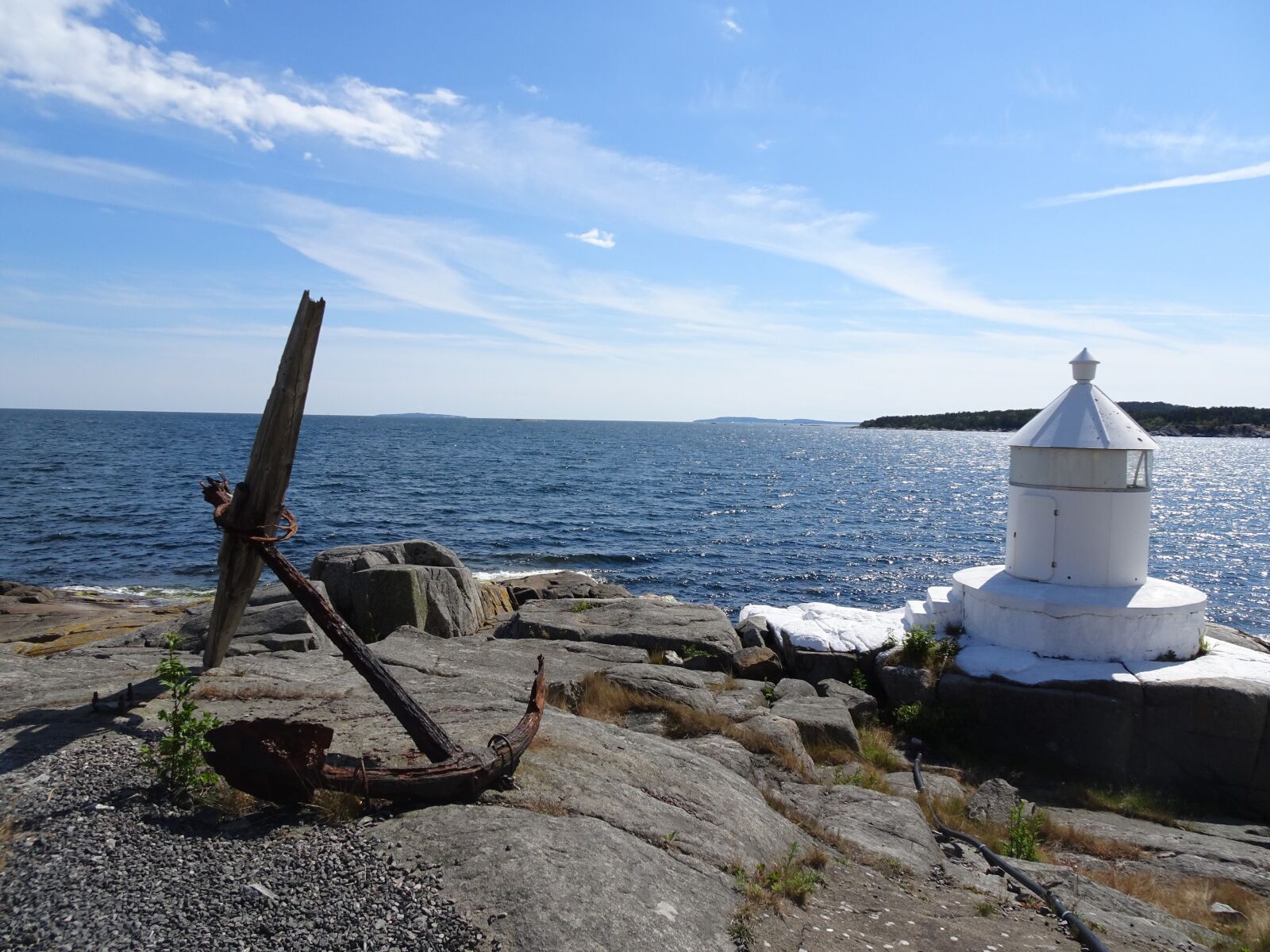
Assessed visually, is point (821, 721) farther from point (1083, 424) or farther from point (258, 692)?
point (1083, 424)

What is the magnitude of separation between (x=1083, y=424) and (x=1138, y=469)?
3.29ft

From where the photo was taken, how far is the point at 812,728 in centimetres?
951

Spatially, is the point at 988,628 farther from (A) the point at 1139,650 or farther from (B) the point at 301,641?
(B) the point at 301,641

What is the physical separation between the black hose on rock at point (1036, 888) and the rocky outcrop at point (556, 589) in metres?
13.2

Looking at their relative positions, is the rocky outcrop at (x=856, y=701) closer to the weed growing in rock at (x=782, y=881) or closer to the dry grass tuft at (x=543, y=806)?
the weed growing in rock at (x=782, y=881)

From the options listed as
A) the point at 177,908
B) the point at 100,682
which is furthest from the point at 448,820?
the point at 100,682

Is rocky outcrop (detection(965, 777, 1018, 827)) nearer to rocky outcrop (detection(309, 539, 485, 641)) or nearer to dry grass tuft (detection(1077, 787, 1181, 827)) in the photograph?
dry grass tuft (detection(1077, 787, 1181, 827))

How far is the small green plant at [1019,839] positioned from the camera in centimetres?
706

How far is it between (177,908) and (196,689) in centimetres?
309

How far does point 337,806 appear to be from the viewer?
4320 millimetres

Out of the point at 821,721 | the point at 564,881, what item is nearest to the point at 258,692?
the point at 564,881

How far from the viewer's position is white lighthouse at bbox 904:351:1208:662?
11367 millimetres

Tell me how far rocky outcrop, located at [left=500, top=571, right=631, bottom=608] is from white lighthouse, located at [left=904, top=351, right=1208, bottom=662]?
386 inches

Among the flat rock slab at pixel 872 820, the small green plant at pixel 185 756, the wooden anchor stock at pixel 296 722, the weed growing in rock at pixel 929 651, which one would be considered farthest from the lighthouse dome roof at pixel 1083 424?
the small green plant at pixel 185 756
